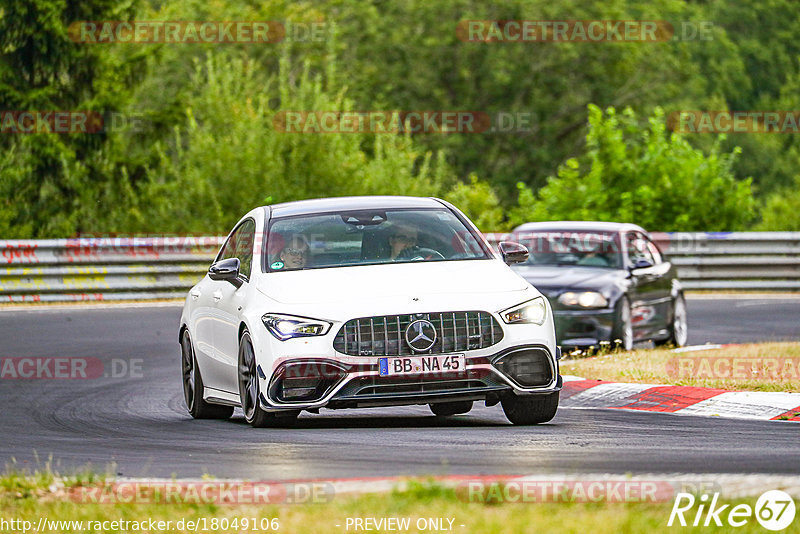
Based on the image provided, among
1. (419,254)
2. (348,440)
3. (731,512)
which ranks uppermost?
(419,254)

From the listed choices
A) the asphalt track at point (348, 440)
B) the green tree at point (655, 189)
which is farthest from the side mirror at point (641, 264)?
the green tree at point (655, 189)

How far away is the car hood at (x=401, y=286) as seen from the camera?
10.0 m

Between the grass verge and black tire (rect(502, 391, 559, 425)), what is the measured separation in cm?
232

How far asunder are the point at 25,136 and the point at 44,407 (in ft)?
73.3

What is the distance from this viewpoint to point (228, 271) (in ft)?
36.7

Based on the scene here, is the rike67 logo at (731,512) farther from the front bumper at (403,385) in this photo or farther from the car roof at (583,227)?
the car roof at (583,227)

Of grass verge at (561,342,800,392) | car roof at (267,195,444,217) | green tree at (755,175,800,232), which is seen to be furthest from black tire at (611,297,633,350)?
green tree at (755,175,800,232)

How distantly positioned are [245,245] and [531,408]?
254 cm

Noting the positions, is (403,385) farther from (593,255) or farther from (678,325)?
(678,325)

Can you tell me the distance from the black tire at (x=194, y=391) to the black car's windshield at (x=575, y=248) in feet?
22.1

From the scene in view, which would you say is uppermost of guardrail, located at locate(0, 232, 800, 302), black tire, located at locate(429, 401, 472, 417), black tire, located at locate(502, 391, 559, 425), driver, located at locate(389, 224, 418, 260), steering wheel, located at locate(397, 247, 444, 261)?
driver, located at locate(389, 224, 418, 260)

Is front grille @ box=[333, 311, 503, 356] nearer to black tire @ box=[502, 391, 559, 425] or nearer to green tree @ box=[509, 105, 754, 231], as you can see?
black tire @ box=[502, 391, 559, 425]

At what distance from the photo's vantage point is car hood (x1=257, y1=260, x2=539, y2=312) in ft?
32.9

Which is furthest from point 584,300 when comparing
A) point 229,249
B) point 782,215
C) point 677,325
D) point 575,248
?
point 782,215
